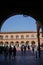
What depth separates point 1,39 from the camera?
91.9 m

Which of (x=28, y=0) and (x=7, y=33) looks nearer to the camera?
(x=28, y=0)

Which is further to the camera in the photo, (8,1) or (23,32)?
(23,32)

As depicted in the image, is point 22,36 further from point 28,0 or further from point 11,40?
point 28,0

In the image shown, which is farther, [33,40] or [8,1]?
[33,40]

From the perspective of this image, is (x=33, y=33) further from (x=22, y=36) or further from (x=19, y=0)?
(x=19, y=0)

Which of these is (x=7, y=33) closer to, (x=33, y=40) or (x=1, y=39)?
(x=1, y=39)

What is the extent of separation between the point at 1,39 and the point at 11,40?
11.7ft

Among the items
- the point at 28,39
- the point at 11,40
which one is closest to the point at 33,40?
the point at 28,39

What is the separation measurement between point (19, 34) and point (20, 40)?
8.19ft

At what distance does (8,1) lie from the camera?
11680 mm

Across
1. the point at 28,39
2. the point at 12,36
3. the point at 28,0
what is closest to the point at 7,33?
the point at 12,36

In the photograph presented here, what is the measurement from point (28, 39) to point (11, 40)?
605 cm

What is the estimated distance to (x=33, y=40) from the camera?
294ft

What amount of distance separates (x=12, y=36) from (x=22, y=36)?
3705 mm
